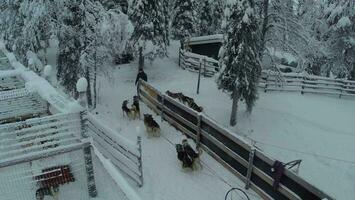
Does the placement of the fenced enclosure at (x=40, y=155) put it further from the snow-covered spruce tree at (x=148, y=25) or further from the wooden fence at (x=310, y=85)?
the wooden fence at (x=310, y=85)

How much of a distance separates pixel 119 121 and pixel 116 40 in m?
6.42

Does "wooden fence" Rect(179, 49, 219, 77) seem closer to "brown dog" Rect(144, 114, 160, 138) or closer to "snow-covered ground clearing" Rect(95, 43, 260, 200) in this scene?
"snow-covered ground clearing" Rect(95, 43, 260, 200)

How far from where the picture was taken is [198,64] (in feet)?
76.9

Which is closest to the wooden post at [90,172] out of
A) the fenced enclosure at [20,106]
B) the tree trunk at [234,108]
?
the fenced enclosure at [20,106]

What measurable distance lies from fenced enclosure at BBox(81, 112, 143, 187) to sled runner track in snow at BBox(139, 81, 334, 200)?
2.90 m

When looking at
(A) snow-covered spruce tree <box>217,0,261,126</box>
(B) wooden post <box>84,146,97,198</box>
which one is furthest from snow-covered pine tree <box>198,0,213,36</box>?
(B) wooden post <box>84,146,97,198</box>

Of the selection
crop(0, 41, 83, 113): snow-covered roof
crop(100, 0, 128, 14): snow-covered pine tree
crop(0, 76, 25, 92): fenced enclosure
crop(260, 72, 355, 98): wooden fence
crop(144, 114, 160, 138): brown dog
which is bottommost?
crop(144, 114, 160, 138): brown dog

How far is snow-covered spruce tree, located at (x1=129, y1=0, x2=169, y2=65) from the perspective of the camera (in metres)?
21.8

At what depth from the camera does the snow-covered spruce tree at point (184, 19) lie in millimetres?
27547

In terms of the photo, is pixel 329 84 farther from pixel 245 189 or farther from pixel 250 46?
pixel 245 189

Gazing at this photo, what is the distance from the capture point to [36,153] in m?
7.43

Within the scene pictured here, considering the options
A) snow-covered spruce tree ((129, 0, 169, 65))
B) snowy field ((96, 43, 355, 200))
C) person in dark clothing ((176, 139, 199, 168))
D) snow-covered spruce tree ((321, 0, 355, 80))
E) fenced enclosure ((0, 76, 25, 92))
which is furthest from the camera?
snow-covered spruce tree ((321, 0, 355, 80))

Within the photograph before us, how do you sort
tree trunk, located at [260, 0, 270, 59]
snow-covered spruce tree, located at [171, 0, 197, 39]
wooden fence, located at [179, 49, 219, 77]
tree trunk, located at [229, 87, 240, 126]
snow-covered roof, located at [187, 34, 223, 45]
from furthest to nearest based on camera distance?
snow-covered roof, located at [187, 34, 223, 45], snow-covered spruce tree, located at [171, 0, 197, 39], wooden fence, located at [179, 49, 219, 77], tree trunk, located at [260, 0, 270, 59], tree trunk, located at [229, 87, 240, 126]

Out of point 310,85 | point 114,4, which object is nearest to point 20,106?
point 310,85
